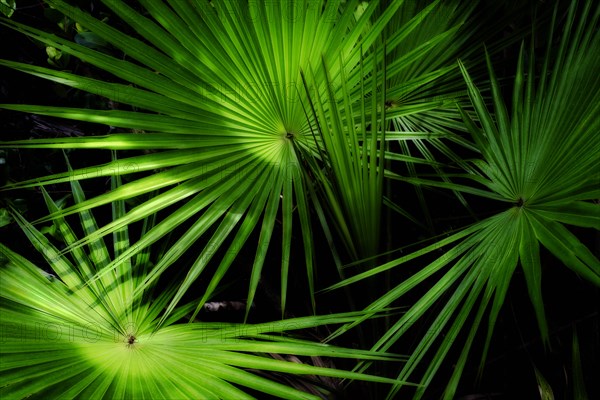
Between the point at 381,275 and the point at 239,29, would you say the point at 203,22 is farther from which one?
the point at 381,275

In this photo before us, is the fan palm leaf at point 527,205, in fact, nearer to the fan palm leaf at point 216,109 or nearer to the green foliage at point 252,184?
the green foliage at point 252,184

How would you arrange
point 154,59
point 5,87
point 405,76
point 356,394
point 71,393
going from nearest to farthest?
point 71,393 < point 154,59 < point 356,394 < point 405,76 < point 5,87

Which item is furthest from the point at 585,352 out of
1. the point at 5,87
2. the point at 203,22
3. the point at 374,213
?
the point at 5,87

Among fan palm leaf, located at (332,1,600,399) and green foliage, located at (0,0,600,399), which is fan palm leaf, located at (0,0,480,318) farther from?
fan palm leaf, located at (332,1,600,399)

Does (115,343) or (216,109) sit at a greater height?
(216,109)

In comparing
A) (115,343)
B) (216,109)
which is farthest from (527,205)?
(115,343)

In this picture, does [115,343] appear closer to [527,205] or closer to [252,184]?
[252,184]

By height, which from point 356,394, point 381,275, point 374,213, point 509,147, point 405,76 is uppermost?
point 405,76

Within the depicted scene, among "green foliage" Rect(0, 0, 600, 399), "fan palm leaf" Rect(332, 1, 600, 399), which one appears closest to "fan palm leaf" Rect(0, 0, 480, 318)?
"green foliage" Rect(0, 0, 600, 399)

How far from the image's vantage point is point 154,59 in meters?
0.92

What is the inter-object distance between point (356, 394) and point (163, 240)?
1.98 feet

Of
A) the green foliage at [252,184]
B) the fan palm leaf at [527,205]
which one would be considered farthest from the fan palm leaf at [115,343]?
the fan palm leaf at [527,205]

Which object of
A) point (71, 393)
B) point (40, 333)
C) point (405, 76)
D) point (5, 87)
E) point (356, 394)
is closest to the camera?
point (71, 393)

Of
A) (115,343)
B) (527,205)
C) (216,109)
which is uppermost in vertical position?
(216,109)
